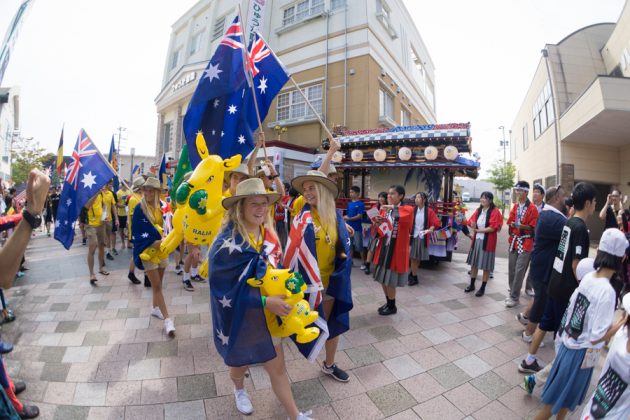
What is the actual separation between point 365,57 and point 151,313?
49.8 ft

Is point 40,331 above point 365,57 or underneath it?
underneath

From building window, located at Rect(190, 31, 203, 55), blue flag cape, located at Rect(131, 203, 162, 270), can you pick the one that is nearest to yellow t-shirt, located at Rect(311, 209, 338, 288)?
blue flag cape, located at Rect(131, 203, 162, 270)

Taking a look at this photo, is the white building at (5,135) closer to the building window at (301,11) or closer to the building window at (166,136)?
the building window at (166,136)

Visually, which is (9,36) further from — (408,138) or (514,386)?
(408,138)

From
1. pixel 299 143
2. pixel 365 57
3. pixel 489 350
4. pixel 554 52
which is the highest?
pixel 554 52

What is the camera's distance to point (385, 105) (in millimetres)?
17234

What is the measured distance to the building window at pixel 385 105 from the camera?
632 inches

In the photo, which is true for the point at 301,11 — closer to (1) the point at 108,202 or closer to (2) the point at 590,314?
(1) the point at 108,202

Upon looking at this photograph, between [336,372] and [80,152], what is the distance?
4503 mm

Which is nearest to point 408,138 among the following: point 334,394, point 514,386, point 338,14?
point 514,386

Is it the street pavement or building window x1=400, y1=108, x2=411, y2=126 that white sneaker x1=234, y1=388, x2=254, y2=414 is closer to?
the street pavement

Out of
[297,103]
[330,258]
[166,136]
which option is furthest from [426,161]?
[166,136]

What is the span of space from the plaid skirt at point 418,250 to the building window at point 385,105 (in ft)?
34.2

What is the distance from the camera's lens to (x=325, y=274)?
10.3 feet
